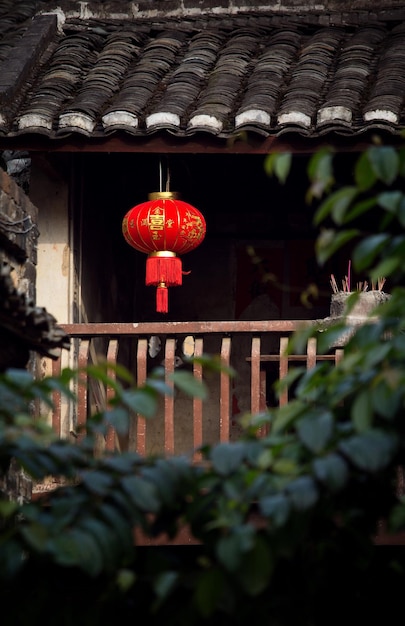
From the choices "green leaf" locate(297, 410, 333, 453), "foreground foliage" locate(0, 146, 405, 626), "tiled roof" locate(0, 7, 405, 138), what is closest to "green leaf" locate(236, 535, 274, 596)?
"foreground foliage" locate(0, 146, 405, 626)

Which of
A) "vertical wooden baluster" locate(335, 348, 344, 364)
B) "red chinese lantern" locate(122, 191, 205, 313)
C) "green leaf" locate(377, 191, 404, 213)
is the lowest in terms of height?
"vertical wooden baluster" locate(335, 348, 344, 364)

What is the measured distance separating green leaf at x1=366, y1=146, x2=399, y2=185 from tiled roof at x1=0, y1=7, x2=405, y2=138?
3.84 metres

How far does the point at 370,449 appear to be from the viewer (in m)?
3.20

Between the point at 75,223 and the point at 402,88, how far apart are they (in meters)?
2.16

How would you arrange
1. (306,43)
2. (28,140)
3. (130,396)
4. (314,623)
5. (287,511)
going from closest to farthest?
1. (287,511)
2. (130,396)
3. (314,623)
4. (28,140)
5. (306,43)

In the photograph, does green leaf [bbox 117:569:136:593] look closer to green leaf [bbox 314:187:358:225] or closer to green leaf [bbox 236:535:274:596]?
green leaf [bbox 236:535:274:596]

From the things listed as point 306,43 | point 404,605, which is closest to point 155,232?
point 306,43

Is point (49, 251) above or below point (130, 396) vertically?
above

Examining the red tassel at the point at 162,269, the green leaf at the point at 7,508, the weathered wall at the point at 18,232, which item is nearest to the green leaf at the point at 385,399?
the green leaf at the point at 7,508

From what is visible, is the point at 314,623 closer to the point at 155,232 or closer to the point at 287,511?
the point at 287,511

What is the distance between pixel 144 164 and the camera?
891cm

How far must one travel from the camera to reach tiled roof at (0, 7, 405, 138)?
7297mm

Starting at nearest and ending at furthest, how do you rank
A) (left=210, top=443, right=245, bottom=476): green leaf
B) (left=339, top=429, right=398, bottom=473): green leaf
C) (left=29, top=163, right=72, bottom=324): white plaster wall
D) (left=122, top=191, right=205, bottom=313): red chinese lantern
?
(left=339, top=429, right=398, bottom=473): green leaf → (left=210, top=443, right=245, bottom=476): green leaf → (left=122, top=191, right=205, bottom=313): red chinese lantern → (left=29, top=163, right=72, bottom=324): white plaster wall

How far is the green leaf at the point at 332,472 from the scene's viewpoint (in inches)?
124
